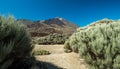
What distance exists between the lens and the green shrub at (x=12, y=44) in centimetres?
577

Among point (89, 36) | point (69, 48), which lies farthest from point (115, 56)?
point (69, 48)

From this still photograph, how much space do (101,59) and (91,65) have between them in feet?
1.99

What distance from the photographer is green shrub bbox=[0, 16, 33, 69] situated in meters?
5.77

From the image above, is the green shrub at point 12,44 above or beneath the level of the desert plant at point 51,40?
beneath

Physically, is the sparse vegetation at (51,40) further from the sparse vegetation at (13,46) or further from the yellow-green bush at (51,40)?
the sparse vegetation at (13,46)

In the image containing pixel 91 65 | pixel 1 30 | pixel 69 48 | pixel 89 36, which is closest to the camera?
pixel 1 30

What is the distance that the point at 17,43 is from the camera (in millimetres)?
6586

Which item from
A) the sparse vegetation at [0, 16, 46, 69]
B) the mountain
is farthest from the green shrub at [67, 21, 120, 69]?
the mountain

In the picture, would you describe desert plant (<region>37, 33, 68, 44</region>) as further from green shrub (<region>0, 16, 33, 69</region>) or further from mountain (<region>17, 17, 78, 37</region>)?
green shrub (<region>0, 16, 33, 69</region>)

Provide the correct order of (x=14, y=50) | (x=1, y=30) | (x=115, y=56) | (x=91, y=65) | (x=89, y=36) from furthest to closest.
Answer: (x=89, y=36) < (x=91, y=65) < (x=115, y=56) < (x=14, y=50) < (x=1, y=30)

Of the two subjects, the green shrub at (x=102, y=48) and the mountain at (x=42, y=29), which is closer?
the green shrub at (x=102, y=48)

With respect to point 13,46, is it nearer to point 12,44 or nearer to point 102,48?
point 12,44

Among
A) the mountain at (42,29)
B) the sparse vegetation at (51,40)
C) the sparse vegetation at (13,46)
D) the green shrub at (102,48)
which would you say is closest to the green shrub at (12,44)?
the sparse vegetation at (13,46)

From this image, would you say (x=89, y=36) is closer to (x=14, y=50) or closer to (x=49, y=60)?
(x=49, y=60)
